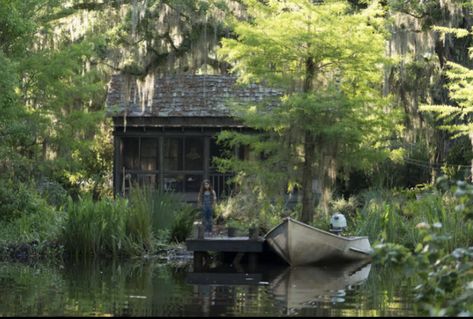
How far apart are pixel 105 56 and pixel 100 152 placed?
4.58 meters

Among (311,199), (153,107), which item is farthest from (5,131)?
(153,107)

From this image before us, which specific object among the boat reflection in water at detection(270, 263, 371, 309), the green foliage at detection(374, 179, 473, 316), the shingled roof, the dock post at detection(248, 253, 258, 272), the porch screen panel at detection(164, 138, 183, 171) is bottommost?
the dock post at detection(248, 253, 258, 272)

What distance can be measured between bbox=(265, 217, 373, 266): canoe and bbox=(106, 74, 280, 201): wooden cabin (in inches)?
478

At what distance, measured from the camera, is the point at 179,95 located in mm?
38531

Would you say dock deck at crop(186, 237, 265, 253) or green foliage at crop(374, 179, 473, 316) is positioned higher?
green foliage at crop(374, 179, 473, 316)

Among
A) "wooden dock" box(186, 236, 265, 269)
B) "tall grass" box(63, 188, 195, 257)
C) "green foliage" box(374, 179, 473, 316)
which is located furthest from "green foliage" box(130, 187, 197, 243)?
"green foliage" box(374, 179, 473, 316)

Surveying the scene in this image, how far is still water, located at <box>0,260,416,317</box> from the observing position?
51.0ft

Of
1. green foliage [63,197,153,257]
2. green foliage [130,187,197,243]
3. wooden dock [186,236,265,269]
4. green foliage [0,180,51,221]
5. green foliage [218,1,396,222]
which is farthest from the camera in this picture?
green foliage [218,1,396,222]

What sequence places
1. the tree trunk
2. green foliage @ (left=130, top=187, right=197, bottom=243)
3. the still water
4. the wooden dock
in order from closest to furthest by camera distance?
1. the still water
2. the wooden dock
3. green foliage @ (left=130, top=187, right=197, bottom=243)
4. the tree trunk

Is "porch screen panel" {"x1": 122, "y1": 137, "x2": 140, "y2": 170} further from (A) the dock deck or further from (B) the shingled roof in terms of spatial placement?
(A) the dock deck

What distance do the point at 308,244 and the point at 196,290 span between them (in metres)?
6.02

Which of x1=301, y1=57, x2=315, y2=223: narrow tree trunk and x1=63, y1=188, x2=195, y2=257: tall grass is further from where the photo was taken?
x1=301, y1=57, x2=315, y2=223: narrow tree trunk

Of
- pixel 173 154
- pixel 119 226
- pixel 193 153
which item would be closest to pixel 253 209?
pixel 119 226

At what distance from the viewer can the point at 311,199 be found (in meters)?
28.4
